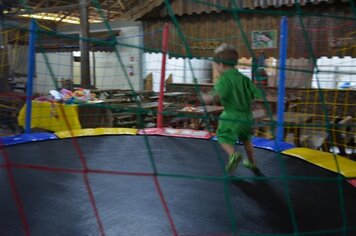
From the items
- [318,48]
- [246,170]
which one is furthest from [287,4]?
[246,170]

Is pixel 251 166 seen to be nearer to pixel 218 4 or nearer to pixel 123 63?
pixel 218 4

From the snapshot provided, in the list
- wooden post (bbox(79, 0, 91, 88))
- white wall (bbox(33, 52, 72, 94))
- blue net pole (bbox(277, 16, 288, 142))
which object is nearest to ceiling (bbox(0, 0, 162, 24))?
wooden post (bbox(79, 0, 91, 88))

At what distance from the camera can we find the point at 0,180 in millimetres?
1604

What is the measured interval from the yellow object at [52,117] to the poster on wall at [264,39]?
10.6 feet

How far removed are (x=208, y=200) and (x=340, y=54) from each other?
4.01m

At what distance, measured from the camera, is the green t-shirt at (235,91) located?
161 cm

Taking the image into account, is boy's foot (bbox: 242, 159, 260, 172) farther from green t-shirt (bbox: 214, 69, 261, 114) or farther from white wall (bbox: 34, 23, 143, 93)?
white wall (bbox: 34, 23, 143, 93)

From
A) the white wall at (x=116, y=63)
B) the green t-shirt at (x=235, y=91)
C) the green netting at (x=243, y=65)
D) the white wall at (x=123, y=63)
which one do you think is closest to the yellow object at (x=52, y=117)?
the green netting at (x=243, y=65)

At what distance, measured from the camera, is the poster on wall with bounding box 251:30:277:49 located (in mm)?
5277

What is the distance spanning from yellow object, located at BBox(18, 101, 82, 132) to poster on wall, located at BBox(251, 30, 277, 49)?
322 cm

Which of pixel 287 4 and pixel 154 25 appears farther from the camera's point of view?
pixel 154 25

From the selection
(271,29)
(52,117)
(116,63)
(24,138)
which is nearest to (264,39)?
(271,29)

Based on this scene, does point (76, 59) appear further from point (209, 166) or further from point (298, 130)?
point (209, 166)

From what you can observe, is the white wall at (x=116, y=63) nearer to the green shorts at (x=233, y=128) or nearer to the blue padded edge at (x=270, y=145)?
the blue padded edge at (x=270, y=145)
